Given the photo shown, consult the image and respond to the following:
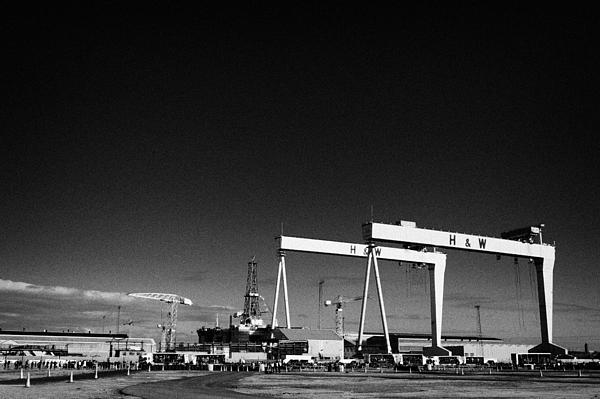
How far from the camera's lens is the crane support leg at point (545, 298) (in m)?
86.6

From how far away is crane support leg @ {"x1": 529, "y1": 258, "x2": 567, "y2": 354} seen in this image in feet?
284

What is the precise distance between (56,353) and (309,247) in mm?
68676

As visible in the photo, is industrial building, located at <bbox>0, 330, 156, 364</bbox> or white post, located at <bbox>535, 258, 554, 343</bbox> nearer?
white post, located at <bbox>535, 258, 554, 343</bbox>

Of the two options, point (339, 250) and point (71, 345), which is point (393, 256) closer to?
point (339, 250)

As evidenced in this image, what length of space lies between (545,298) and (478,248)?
15.6m

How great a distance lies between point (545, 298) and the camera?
8681 cm

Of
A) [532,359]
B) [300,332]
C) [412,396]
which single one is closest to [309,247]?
[300,332]

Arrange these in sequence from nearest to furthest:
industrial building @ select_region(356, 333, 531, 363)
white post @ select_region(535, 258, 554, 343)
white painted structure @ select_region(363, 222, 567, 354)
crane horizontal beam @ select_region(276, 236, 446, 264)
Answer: white painted structure @ select_region(363, 222, 567, 354) → white post @ select_region(535, 258, 554, 343) → crane horizontal beam @ select_region(276, 236, 446, 264) → industrial building @ select_region(356, 333, 531, 363)

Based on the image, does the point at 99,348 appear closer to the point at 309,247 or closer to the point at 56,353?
the point at 56,353

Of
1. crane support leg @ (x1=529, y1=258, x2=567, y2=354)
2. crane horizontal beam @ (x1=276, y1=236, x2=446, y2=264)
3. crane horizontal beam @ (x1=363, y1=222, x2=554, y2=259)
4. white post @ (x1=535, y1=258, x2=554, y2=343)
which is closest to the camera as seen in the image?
crane horizontal beam @ (x1=363, y1=222, x2=554, y2=259)

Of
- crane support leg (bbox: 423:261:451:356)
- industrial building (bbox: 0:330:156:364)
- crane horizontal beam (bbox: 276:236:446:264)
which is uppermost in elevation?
crane horizontal beam (bbox: 276:236:446:264)

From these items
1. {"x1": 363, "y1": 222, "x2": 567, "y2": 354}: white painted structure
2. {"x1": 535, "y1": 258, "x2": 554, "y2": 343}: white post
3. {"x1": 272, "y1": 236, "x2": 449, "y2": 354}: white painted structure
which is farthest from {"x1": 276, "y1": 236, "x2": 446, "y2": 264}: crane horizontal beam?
{"x1": 535, "y1": 258, "x2": 554, "y2": 343}: white post

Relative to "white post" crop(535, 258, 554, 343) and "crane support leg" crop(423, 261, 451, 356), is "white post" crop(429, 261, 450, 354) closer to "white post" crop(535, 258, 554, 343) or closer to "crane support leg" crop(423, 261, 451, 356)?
"crane support leg" crop(423, 261, 451, 356)

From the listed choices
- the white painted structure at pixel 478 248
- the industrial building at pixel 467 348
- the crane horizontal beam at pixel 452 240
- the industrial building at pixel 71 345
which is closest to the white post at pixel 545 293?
the white painted structure at pixel 478 248
